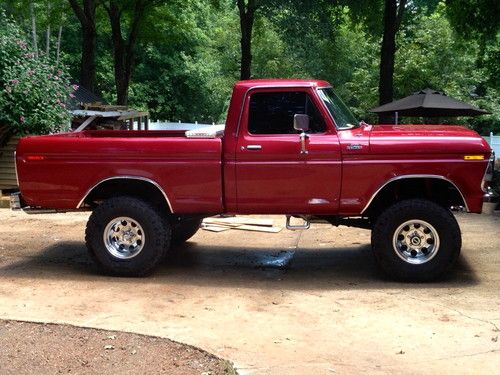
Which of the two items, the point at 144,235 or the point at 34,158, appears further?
the point at 34,158

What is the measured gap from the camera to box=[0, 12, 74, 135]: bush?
13484 millimetres

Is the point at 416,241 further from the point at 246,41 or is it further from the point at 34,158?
Result: the point at 246,41

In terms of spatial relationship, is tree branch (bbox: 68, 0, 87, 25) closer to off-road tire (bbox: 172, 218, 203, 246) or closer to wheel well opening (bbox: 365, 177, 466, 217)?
off-road tire (bbox: 172, 218, 203, 246)

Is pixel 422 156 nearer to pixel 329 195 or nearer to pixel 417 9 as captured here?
pixel 329 195

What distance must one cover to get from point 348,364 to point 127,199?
3.68 metres

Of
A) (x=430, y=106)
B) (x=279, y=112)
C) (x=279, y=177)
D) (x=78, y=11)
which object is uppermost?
(x=78, y=11)

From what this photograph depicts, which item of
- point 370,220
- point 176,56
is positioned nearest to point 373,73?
point 176,56

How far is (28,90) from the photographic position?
13625mm

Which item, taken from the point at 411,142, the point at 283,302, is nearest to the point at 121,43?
the point at 411,142

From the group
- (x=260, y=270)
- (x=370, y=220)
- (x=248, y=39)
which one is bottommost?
(x=260, y=270)

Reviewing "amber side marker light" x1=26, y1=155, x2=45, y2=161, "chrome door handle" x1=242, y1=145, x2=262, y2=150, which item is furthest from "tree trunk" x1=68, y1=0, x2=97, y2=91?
"chrome door handle" x1=242, y1=145, x2=262, y2=150

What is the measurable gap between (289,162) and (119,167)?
1.85 meters

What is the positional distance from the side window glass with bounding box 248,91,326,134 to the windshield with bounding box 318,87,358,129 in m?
0.18

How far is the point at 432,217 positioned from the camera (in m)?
7.84
